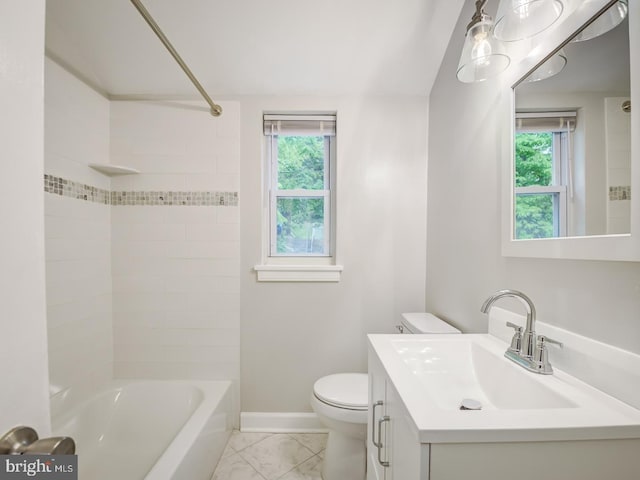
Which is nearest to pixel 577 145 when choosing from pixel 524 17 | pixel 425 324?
pixel 524 17

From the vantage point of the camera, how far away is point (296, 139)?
202cm

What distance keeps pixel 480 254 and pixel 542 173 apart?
0.46m

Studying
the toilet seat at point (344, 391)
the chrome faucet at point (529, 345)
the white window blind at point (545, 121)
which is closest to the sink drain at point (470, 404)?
the chrome faucet at point (529, 345)

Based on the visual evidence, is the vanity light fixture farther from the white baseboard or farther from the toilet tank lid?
the white baseboard

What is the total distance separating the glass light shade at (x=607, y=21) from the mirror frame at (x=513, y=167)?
12 mm

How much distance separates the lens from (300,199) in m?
2.04

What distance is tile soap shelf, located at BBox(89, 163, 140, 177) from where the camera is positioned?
170 cm

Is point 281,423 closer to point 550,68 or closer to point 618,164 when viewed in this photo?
point 618,164

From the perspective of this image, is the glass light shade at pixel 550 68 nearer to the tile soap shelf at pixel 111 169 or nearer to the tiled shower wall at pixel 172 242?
the tiled shower wall at pixel 172 242

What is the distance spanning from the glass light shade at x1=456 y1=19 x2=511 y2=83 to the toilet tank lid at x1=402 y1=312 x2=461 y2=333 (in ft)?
3.59

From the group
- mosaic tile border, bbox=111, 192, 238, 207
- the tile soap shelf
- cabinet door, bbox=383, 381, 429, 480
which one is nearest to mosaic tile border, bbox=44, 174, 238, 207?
mosaic tile border, bbox=111, 192, 238, 207

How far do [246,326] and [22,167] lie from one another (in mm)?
1670

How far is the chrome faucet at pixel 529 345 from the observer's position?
2.75 feet

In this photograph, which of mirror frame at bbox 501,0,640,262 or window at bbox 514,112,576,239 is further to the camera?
window at bbox 514,112,576,239
